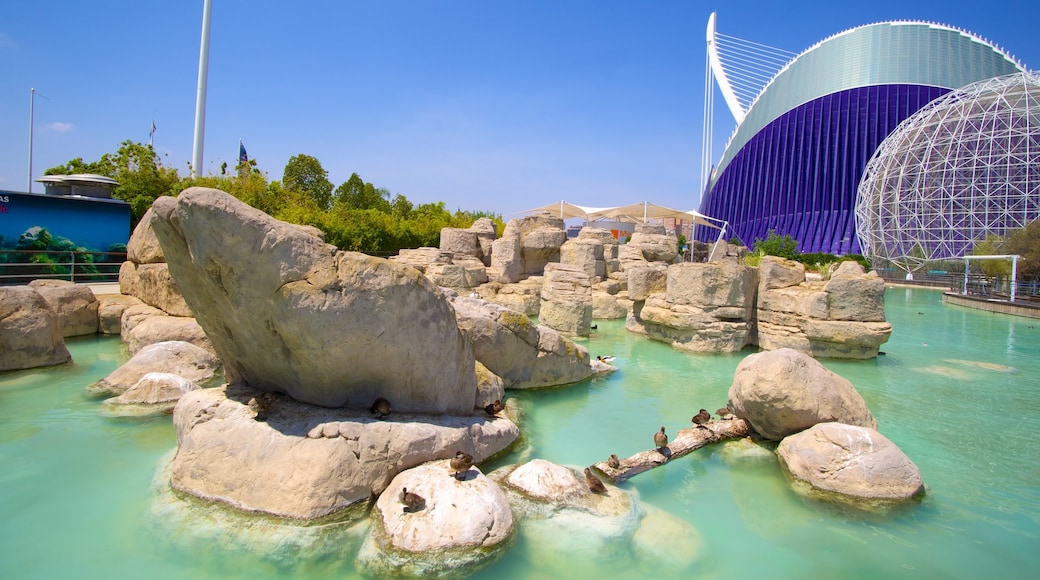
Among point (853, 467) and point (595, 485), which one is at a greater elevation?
point (853, 467)

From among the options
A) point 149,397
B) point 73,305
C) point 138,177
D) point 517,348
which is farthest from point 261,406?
point 138,177

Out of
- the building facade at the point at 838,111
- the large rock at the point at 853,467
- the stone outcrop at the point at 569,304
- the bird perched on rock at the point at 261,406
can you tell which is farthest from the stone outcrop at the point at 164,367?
the building facade at the point at 838,111

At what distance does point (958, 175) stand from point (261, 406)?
46618mm

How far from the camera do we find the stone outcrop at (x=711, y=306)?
12000 millimetres

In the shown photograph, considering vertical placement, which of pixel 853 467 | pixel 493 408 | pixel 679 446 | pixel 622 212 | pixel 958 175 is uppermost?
pixel 958 175

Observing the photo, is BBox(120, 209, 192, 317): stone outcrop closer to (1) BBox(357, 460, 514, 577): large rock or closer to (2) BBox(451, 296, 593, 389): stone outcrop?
(2) BBox(451, 296, 593, 389): stone outcrop

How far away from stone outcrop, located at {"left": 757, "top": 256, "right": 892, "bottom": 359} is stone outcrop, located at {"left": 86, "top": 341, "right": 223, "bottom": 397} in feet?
35.4

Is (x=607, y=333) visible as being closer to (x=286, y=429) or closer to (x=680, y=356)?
(x=680, y=356)

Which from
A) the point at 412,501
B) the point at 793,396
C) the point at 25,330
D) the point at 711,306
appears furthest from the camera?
the point at 711,306

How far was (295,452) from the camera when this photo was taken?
16.1 ft

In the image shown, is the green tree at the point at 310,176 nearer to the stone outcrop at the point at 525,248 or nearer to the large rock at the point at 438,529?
the stone outcrop at the point at 525,248

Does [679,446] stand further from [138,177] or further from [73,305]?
[138,177]

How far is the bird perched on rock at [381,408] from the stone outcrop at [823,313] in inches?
365

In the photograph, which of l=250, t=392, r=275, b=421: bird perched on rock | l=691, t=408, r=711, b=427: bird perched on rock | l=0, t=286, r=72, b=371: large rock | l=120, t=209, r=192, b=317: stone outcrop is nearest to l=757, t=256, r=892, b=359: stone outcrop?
l=691, t=408, r=711, b=427: bird perched on rock
